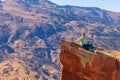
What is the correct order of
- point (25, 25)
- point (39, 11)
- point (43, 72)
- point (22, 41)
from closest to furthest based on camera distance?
point (43, 72)
point (22, 41)
point (25, 25)
point (39, 11)

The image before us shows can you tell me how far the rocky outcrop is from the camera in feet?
21.1

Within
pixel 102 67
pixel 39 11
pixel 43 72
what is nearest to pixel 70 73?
pixel 102 67

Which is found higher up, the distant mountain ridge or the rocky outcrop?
the rocky outcrop

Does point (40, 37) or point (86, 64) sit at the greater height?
point (86, 64)

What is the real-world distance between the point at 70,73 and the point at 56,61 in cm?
12309

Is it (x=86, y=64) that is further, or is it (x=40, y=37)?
(x=40, y=37)

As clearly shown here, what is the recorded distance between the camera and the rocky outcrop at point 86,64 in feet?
21.1

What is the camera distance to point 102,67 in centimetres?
642

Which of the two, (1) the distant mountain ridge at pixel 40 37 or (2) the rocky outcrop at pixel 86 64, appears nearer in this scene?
(2) the rocky outcrop at pixel 86 64

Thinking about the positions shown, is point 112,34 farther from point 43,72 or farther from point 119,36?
point 43,72

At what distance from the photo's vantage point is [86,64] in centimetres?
661

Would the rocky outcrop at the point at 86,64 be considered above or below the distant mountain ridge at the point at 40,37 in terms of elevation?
above

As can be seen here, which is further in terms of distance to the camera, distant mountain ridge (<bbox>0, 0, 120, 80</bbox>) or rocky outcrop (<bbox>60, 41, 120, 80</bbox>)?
distant mountain ridge (<bbox>0, 0, 120, 80</bbox>)

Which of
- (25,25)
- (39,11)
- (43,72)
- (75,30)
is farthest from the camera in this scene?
(39,11)
